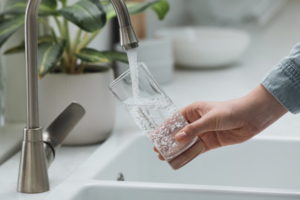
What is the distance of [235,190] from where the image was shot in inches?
36.4

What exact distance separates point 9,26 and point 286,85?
633mm

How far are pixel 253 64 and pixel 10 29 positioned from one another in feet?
4.42

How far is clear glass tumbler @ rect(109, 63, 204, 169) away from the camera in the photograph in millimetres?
903

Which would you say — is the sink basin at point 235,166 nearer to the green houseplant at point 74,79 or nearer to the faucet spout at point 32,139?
the green houseplant at point 74,79

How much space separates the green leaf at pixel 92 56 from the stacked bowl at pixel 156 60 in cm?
75

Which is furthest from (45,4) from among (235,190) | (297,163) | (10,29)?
(297,163)

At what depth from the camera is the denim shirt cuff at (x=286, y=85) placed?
0.88 meters

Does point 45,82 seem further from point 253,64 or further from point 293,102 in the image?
point 253,64

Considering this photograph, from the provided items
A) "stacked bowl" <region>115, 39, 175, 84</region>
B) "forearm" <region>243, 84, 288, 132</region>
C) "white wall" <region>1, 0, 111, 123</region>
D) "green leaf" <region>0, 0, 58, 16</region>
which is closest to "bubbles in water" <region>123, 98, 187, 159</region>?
"forearm" <region>243, 84, 288, 132</region>

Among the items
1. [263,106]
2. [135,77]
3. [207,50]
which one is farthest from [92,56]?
[207,50]

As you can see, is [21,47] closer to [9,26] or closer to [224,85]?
[9,26]

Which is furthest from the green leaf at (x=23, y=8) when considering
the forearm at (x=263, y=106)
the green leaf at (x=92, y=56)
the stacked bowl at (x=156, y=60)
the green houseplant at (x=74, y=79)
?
the stacked bowl at (x=156, y=60)

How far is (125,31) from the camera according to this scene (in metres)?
0.81

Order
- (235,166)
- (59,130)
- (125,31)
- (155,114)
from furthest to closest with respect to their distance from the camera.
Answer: (235,166), (59,130), (155,114), (125,31)
